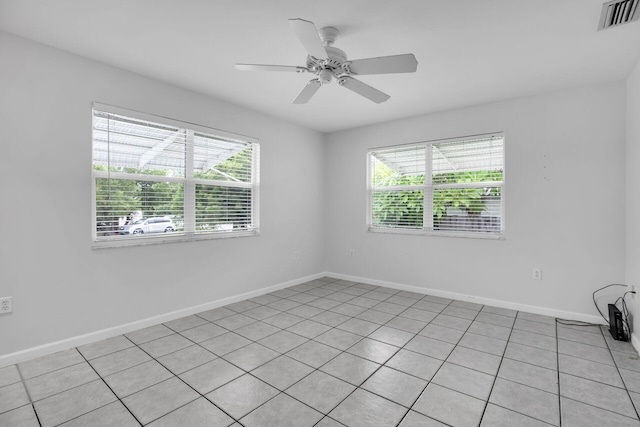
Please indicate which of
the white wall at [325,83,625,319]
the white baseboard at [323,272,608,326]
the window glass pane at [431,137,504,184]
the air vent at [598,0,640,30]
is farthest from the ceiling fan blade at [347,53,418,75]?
the white baseboard at [323,272,608,326]

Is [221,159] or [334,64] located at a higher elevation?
[334,64]

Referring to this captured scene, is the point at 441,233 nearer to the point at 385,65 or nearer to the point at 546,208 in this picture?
the point at 546,208

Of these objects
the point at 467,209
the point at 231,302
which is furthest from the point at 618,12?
the point at 231,302

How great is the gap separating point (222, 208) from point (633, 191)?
13.5ft

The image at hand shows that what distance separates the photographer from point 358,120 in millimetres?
4465

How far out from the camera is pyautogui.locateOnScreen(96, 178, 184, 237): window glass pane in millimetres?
2789

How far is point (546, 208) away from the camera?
3371 millimetres

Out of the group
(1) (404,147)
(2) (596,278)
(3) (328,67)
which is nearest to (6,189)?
(3) (328,67)

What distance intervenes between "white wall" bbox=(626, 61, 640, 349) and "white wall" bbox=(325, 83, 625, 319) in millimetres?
136

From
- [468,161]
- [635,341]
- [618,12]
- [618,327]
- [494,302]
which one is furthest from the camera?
[468,161]

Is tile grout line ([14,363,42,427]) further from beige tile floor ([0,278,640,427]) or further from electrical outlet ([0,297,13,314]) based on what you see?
electrical outlet ([0,297,13,314])

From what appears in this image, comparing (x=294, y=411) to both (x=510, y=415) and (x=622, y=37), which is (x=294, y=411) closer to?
(x=510, y=415)

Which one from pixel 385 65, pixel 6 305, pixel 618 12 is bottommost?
pixel 6 305

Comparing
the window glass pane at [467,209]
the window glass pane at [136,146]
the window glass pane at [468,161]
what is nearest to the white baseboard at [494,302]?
the window glass pane at [467,209]
